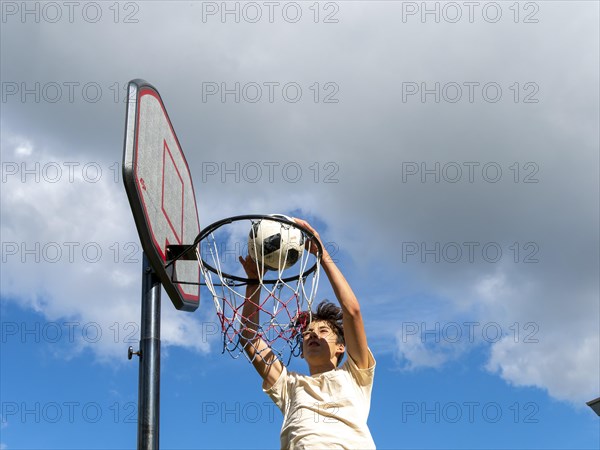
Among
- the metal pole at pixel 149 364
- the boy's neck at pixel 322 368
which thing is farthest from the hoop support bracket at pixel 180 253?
the boy's neck at pixel 322 368

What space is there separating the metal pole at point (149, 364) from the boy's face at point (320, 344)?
118 cm

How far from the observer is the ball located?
219 inches

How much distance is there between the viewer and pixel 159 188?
5.88m

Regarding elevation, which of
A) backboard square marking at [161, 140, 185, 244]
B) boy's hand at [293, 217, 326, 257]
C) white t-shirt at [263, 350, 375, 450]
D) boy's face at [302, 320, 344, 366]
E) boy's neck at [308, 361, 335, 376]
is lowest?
white t-shirt at [263, 350, 375, 450]

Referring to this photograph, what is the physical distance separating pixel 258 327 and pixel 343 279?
702mm

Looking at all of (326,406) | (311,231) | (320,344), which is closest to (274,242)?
(311,231)

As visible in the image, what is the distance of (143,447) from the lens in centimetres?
522

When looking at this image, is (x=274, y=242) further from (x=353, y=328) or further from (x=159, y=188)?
(x=353, y=328)

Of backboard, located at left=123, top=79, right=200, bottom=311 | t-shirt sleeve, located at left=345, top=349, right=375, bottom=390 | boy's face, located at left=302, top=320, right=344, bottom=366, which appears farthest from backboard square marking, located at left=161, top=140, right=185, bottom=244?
t-shirt sleeve, located at left=345, top=349, right=375, bottom=390

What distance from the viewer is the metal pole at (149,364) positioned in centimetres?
527

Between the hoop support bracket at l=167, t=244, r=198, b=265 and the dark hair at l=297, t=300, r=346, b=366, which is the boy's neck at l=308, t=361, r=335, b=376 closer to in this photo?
the dark hair at l=297, t=300, r=346, b=366

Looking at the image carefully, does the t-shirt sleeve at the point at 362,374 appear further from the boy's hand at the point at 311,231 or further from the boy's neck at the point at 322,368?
the boy's hand at the point at 311,231

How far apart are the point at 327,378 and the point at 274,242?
1.25m

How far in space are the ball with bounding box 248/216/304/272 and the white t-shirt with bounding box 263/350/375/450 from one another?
0.97 m
